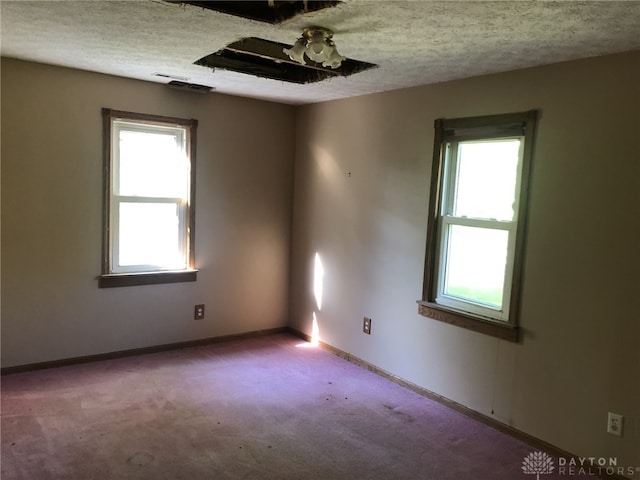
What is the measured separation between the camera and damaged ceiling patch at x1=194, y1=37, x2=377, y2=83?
9.29 ft

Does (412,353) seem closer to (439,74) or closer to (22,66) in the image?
(439,74)

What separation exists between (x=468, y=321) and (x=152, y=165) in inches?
106

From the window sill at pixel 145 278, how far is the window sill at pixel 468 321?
196cm

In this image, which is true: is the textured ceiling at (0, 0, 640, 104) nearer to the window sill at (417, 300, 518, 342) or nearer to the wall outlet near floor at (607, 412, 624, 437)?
the window sill at (417, 300, 518, 342)

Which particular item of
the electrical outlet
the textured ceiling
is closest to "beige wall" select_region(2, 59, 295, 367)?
the textured ceiling

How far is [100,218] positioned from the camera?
381 centimetres

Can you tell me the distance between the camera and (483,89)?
3168 mm

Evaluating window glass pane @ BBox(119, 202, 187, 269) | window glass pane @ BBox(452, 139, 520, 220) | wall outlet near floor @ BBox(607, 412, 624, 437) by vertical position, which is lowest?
wall outlet near floor @ BBox(607, 412, 624, 437)

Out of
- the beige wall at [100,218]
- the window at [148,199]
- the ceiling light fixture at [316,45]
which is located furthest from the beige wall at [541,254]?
the window at [148,199]

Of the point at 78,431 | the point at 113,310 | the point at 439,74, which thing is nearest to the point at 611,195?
the point at 439,74

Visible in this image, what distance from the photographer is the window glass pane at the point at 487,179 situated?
3100mm

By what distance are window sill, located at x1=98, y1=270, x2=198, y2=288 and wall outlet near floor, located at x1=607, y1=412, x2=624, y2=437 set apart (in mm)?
3151

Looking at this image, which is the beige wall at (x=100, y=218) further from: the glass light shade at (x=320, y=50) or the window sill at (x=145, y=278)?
the glass light shade at (x=320, y=50)

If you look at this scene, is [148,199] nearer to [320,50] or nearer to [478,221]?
[320,50]
